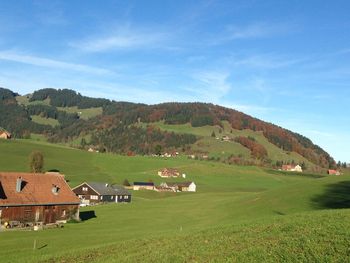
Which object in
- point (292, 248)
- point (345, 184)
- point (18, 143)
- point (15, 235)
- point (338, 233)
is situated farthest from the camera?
point (18, 143)

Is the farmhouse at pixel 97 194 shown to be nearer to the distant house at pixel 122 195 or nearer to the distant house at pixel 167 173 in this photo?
the distant house at pixel 122 195

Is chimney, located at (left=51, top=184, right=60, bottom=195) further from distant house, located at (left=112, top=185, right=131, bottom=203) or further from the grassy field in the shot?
distant house, located at (left=112, top=185, right=131, bottom=203)

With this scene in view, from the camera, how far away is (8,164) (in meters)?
139

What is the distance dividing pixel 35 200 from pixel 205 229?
1425 inches

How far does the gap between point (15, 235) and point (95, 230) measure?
943 centimetres

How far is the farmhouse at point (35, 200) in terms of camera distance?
5862 cm

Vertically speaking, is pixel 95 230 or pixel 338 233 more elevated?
pixel 338 233

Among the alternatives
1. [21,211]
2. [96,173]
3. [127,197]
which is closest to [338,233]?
[21,211]

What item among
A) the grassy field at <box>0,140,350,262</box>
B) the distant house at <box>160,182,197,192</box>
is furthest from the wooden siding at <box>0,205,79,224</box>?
the distant house at <box>160,182,197,192</box>

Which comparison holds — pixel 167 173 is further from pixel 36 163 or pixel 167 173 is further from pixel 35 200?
pixel 35 200

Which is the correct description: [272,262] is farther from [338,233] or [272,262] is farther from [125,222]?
[125,222]

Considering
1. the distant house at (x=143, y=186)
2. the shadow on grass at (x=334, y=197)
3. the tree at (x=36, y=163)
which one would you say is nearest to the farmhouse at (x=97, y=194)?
the distant house at (x=143, y=186)

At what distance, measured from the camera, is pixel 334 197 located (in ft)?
193

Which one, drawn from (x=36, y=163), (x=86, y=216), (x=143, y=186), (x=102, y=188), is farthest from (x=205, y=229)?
(x=143, y=186)
